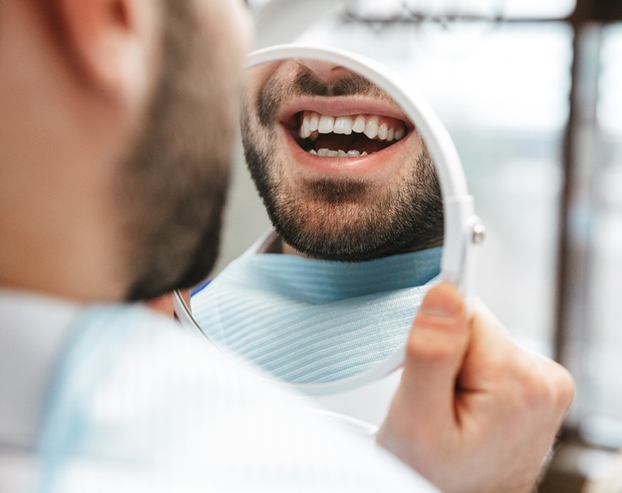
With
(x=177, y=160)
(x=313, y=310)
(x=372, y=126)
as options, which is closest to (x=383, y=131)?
(x=372, y=126)

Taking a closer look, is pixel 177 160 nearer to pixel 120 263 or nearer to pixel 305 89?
pixel 120 263

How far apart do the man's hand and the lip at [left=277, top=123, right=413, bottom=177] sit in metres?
0.14

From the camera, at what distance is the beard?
0.38 metres

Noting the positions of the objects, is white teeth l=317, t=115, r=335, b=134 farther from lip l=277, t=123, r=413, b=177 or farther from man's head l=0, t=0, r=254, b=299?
man's head l=0, t=0, r=254, b=299

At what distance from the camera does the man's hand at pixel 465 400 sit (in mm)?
613

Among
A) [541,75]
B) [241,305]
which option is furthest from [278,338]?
[541,75]

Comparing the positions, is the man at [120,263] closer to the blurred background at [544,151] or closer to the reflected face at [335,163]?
the reflected face at [335,163]

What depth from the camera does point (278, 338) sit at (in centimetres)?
75

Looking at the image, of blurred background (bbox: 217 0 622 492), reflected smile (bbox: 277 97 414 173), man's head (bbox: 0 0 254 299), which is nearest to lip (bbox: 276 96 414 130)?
reflected smile (bbox: 277 97 414 173)

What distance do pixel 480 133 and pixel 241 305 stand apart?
1.82 metres

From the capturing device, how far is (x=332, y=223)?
0.71 m

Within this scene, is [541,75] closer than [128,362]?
No

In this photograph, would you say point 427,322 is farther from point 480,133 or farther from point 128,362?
point 480,133

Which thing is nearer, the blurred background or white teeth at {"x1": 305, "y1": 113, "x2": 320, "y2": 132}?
white teeth at {"x1": 305, "y1": 113, "x2": 320, "y2": 132}
